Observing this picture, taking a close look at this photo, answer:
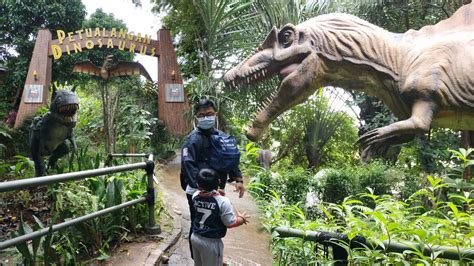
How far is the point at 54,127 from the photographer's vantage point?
366cm

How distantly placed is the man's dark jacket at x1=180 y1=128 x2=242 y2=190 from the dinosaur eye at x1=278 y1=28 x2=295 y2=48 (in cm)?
104

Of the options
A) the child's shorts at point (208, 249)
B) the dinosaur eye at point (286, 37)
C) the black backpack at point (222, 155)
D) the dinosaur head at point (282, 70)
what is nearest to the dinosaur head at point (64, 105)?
the dinosaur head at point (282, 70)

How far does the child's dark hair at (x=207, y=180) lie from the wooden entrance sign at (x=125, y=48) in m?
7.42

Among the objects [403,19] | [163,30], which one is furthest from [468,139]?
[163,30]

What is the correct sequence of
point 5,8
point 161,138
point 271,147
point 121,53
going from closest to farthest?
1. point 161,138
2. point 271,147
3. point 5,8
4. point 121,53

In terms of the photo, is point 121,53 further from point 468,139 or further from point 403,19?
point 468,139

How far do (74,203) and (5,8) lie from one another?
38.9 ft

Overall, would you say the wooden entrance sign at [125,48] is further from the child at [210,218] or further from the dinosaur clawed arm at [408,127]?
the child at [210,218]

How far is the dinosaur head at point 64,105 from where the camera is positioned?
3.36 metres

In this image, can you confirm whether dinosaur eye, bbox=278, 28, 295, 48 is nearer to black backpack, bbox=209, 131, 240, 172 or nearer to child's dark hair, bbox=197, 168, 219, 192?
black backpack, bbox=209, 131, 240, 172

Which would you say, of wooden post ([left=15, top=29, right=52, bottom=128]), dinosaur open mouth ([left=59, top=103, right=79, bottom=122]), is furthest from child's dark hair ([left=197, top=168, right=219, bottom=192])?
wooden post ([left=15, top=29, right=52, bottom=128])

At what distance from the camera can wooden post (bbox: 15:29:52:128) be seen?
29.7 ft

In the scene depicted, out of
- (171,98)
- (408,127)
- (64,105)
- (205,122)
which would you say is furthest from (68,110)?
(171,98)

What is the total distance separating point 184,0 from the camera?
1023 centimetres
